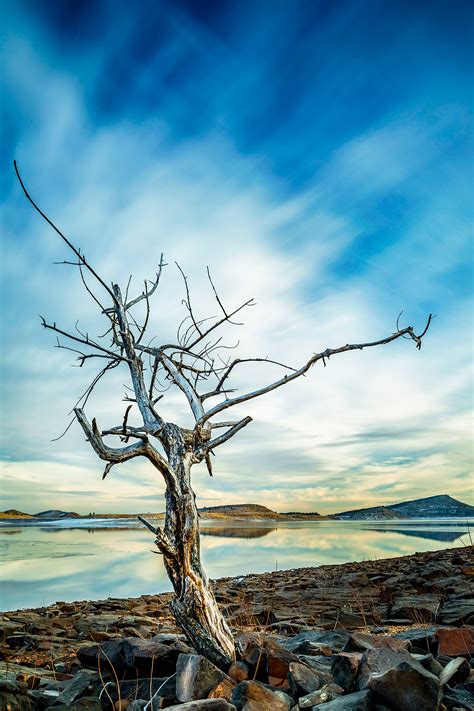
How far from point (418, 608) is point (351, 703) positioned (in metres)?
5.29

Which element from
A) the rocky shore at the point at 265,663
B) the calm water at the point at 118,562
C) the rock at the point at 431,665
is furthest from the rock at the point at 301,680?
the calm water at the point at 118,562

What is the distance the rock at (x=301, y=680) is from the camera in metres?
3.89

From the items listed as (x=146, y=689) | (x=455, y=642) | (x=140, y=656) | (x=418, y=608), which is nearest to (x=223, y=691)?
(x=146, y=689)

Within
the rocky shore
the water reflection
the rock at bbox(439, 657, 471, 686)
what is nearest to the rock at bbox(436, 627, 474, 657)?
the rocky shore

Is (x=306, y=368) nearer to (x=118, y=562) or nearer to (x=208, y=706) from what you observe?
(x=208, y=706)

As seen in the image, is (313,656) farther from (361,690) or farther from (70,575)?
(70,575)

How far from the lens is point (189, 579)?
4680mm

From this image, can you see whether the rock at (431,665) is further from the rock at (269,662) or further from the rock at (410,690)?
the rock at (269,662)

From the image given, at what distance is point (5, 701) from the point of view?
385 centimetres

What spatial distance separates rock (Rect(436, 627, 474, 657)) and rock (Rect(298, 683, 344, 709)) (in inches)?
66.1

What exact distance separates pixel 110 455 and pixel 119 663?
2.05m

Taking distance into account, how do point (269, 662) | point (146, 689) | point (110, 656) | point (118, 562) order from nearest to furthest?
point (269, 662), point (146, 689), point (110, 656), point (118, 562)

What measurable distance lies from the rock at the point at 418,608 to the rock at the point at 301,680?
14.5 feet

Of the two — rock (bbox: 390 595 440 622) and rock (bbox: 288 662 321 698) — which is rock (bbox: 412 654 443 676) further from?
rock (bbox: 390 595 440 622)
